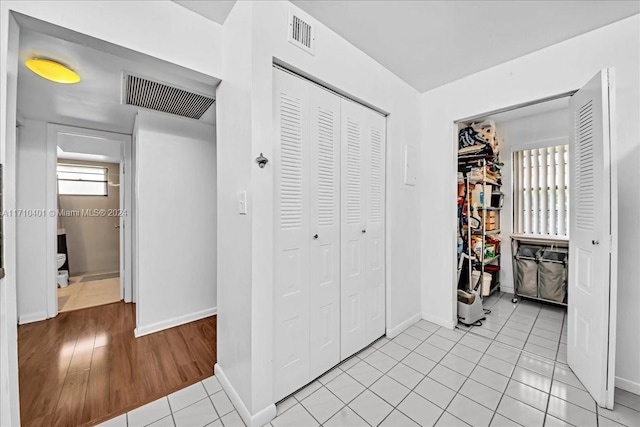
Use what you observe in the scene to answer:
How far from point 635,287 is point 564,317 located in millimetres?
1467

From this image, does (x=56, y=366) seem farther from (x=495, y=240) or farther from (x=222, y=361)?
(x=495, y=240)

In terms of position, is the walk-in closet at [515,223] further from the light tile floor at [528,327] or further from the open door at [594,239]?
the open door at [594,239]

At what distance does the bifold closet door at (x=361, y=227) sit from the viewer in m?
2.08

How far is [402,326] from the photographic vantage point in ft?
8.61

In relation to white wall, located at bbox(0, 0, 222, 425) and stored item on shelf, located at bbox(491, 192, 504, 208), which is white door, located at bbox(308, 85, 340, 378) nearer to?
white wall, located at bbox(0, 0, 222, 425)

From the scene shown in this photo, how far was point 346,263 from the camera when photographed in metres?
2.10

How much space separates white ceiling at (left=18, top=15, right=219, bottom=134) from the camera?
1.46 m

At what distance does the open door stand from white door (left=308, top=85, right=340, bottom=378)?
1670mm

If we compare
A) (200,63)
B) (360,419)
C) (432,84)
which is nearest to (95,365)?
(360,419)

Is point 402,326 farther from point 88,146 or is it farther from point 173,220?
point 88,146

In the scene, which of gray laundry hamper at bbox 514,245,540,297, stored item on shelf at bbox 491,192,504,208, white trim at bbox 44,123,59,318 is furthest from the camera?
stored item on shelf at bbox 491,192,504,208

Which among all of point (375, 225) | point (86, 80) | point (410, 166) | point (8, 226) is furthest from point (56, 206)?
point (410, 166)

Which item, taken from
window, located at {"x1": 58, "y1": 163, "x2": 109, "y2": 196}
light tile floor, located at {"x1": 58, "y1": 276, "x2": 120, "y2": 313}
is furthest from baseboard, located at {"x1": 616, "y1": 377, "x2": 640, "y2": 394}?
window, located at {"x1": 58, "y1": 163, "x2": 109, "y2": 196}

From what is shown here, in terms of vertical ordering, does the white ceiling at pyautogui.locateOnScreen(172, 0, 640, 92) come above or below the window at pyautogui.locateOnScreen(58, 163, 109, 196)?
above
